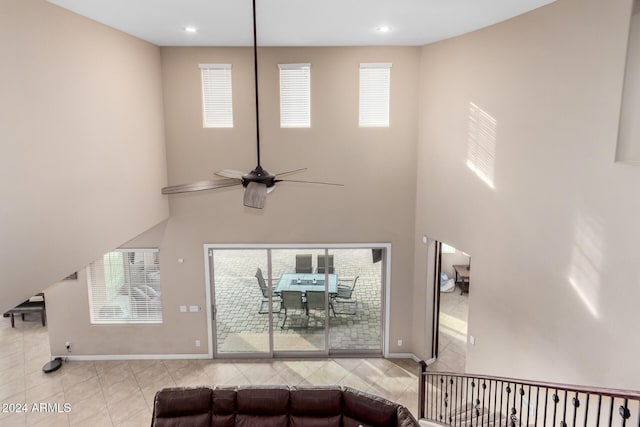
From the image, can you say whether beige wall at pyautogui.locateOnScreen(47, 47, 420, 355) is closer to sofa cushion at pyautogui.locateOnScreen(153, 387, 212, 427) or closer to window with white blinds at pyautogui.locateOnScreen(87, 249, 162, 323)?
window with white blinds at pyautogui.locateOnScreen(87, 249, 162, 323)

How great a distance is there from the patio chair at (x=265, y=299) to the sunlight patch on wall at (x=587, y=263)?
5289 millimetres

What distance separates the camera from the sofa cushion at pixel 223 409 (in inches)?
215

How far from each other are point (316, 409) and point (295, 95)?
5.10 metres

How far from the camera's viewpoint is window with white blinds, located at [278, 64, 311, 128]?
7.19 m

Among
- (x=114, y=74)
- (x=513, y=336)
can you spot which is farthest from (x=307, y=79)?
(x=513, y=336)

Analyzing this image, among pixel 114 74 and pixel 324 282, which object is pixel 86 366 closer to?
pixel 324 282

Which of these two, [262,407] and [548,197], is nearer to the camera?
[548,197]

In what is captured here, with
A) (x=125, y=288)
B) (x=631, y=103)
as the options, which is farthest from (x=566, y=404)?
(x=125, y=288)

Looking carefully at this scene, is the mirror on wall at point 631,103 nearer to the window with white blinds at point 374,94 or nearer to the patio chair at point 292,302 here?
the window with white blinds at point 374,94

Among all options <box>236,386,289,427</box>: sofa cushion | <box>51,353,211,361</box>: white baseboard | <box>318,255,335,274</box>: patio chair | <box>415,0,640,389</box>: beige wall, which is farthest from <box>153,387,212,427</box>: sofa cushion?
<box>415,0,640,389</box>: beige wall

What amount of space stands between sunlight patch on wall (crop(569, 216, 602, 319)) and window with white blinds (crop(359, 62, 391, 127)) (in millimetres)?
3884

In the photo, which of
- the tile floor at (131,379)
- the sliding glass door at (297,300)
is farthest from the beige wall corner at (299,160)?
the tile floor at (131,379)

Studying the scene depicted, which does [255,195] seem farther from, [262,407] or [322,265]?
[322,265]

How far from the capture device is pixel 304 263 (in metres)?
8.01
